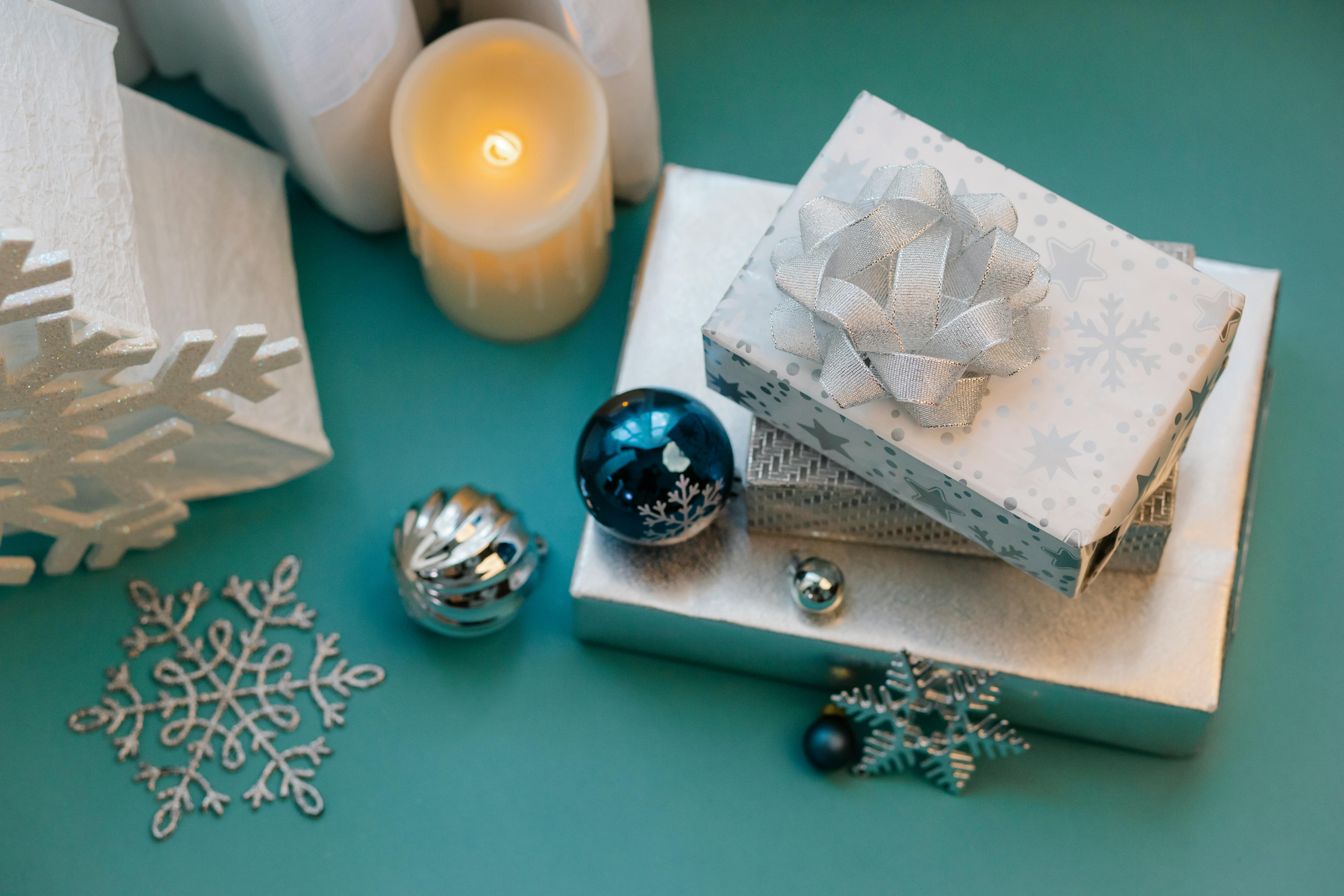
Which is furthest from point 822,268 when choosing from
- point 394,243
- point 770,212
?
point 394,243

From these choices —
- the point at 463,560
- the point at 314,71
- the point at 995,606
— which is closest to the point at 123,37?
the point at 314,71

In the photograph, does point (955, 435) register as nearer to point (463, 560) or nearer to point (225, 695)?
point (463, 560)

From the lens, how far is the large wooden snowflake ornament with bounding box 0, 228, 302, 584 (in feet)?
1.81

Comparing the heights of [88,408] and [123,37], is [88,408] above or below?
below

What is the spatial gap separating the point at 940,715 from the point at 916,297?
12.5 inches

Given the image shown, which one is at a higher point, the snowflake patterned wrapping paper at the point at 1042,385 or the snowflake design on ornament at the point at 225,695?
the snowflake patterned wrapping paper at the point at 1042,385

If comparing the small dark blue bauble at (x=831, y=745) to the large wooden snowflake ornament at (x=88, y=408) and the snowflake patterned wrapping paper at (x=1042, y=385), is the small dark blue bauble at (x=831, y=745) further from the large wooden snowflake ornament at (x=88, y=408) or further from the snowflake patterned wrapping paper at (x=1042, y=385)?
the large wooden snowflake ornament at (x=88, y=408)

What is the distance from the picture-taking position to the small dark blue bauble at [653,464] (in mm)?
666

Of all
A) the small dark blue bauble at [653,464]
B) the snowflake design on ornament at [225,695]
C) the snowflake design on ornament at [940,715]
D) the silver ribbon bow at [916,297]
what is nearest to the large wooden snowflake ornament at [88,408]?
the snowflake design on ornament at [225,695]

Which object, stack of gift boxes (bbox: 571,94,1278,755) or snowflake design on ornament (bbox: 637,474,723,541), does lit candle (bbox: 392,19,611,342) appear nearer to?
stack of gift boxes (bbox: 571,94,1278,755)

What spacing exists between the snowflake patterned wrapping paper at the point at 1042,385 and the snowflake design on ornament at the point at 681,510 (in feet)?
0.21

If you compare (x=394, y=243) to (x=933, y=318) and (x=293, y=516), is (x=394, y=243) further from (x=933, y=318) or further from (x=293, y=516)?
(x=933, y=318)

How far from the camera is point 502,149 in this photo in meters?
0.77

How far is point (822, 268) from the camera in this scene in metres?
0.58
